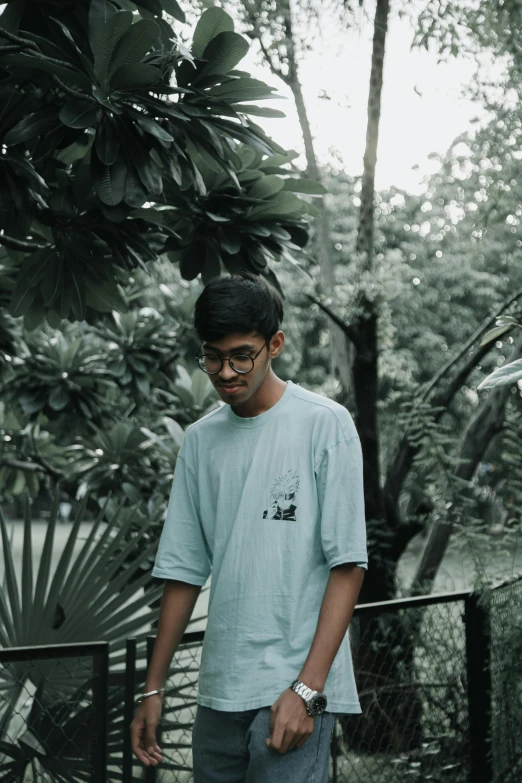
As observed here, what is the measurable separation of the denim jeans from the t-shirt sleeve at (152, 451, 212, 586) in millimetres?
293

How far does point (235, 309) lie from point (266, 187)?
Answer: 1.64 metres

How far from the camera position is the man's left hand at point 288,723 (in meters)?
1.70

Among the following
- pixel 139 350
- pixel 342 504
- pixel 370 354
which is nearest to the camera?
pixel 342 504

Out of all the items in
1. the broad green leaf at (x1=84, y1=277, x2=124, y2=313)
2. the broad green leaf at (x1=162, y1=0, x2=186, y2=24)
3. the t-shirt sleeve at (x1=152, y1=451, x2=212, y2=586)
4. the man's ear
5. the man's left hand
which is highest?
the broad green leaf at (x1=162, y1=0, x2=186, y2=24)

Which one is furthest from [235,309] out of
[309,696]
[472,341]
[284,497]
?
[472,341]

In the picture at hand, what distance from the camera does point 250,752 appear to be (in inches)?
69.9

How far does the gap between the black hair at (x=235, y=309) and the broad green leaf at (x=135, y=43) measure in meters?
0.81

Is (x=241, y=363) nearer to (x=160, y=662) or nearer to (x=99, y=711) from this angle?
(x=160, y=662)

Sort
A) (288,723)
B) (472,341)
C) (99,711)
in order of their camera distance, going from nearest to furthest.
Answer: (288,723)
(99,711)
(472,341)

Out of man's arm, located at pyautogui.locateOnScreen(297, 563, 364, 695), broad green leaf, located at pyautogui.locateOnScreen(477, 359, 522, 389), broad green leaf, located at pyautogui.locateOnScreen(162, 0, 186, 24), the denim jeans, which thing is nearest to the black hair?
man's arm, located at pyautogui.locateOnScreen(297, 563, 364, 695)

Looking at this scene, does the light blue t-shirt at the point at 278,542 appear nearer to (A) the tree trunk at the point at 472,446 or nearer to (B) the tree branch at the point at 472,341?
(B) the tree branch at the point at 472,341

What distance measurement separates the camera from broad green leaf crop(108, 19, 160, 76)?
2.37m

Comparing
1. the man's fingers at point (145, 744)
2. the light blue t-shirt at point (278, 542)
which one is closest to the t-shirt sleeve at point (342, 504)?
the light blue t-shirt at point (278, 542)

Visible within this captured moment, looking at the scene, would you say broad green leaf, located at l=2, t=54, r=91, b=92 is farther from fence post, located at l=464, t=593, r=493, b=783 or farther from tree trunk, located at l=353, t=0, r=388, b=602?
tree trunk, located at l=353, t=0, r=388, b=602
